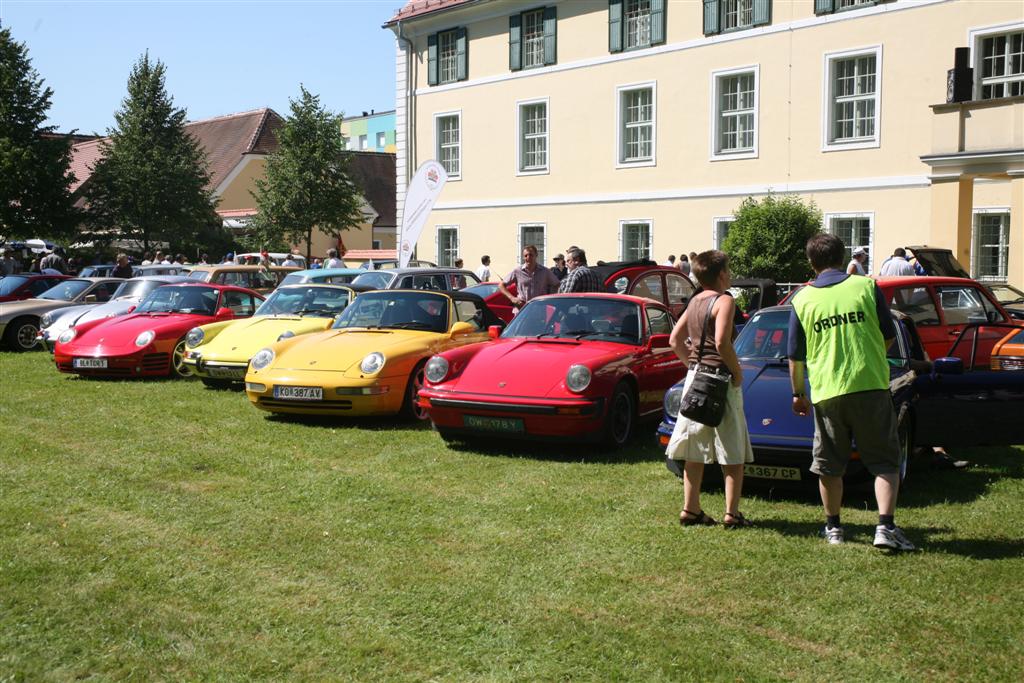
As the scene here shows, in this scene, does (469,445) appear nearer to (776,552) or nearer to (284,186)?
(776,552)

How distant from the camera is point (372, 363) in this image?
10938 millimetres

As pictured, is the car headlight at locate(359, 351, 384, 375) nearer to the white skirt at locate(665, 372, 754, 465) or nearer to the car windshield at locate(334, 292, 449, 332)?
the car windshield at locate(334, 292, 449, 332)

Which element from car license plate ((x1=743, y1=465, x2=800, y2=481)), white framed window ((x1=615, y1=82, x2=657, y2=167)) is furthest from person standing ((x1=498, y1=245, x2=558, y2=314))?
white framed window ((x1=615, y1=82, x2=657, y2=167))

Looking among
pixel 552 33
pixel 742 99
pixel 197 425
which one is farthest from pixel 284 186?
pixel 197 425

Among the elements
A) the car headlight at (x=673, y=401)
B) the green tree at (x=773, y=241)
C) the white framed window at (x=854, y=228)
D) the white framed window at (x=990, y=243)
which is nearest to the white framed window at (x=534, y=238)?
the green tree at (x=773, y=241)

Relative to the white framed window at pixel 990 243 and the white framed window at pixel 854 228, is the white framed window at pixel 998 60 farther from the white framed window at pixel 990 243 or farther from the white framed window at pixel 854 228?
the white framed window at pixel 854 228

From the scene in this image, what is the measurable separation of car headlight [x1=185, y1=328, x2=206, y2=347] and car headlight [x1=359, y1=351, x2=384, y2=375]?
3.76 metres

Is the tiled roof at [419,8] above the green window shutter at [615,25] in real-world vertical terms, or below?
above

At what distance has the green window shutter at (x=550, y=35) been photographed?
31.1 metres

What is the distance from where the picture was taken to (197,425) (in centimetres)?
1091

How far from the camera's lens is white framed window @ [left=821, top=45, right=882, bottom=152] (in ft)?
80.1

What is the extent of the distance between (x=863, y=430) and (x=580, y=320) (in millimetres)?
4436

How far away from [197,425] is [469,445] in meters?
2.86

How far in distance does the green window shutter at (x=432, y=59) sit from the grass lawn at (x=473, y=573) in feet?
88.7
